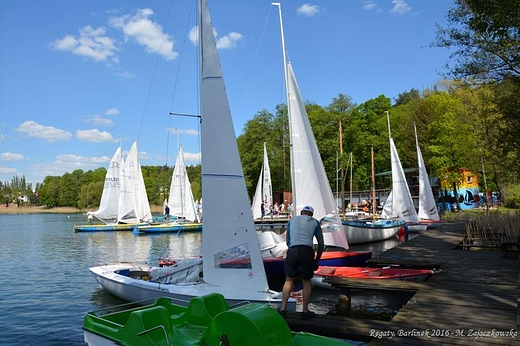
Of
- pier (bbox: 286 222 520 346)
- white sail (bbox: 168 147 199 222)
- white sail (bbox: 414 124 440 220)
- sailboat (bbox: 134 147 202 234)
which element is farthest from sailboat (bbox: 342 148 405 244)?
white sail (bbox: 168 147 199 222)

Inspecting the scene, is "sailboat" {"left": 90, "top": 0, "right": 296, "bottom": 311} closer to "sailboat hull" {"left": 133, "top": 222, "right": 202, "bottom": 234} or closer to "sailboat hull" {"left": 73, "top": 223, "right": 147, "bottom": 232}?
"sailboat hull" {"left": 133, "top": 222, "right": 202, "bottom": 234}

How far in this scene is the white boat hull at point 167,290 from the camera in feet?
27.5

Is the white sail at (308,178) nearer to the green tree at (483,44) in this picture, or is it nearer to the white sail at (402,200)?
the green tree at (483,44)

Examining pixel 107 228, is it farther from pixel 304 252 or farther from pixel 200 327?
pixel 200 327

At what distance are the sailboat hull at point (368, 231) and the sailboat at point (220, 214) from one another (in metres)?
15.6

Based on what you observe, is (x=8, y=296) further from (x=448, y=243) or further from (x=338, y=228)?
(x=448, y=243)

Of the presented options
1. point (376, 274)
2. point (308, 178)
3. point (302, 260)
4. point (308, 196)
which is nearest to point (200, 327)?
point (302, 260)

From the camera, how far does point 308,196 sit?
1541 centimetres

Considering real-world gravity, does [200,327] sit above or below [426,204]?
below

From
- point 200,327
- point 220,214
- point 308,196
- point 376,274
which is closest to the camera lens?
point 200,327

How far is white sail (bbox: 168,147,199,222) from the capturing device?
43344 mm

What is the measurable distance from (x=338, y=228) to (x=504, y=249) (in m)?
5.31

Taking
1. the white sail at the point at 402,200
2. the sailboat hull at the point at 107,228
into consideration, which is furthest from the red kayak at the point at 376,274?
the sailboat hull at the point at 107,228

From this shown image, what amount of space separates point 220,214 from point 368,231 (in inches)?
697
